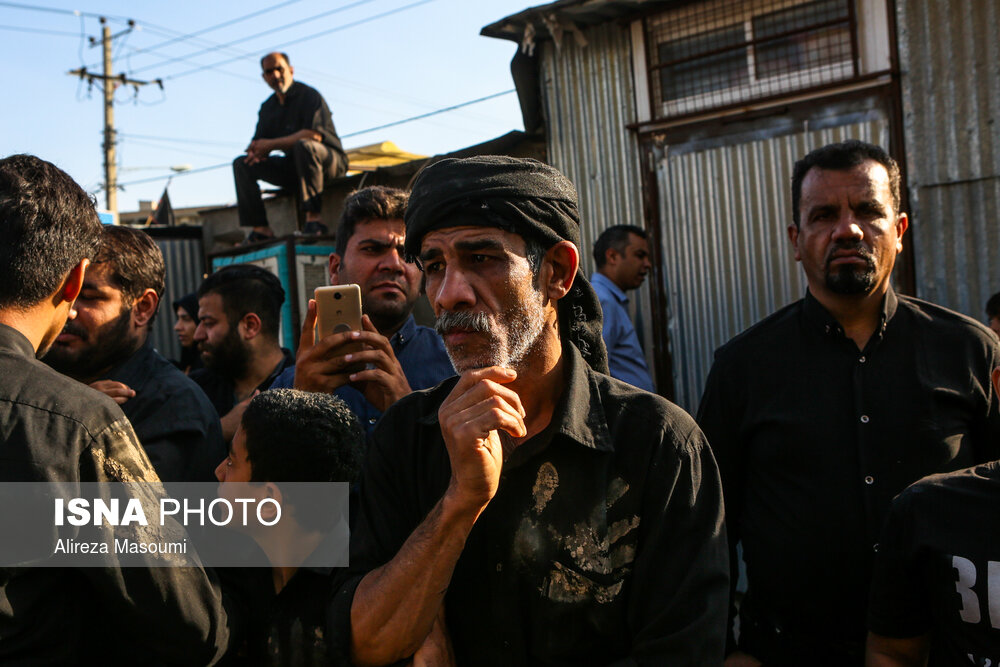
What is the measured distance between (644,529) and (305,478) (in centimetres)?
101

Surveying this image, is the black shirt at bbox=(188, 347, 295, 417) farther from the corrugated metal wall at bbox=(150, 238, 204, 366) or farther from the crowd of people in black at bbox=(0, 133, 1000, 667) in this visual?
the corrugated metal wall at bbox=(150, 238, 204, 366)

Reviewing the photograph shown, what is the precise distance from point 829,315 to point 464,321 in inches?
59.9

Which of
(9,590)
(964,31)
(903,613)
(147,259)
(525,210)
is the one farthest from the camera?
(964,31)

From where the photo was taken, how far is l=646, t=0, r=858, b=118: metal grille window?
589 cm

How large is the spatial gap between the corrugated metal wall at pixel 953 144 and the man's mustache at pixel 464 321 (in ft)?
15.6

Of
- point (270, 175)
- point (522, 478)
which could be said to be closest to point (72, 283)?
point (522, 478)

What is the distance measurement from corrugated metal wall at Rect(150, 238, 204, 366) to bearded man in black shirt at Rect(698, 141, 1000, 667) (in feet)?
26.1

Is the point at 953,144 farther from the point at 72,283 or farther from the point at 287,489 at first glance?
the point at 72,283

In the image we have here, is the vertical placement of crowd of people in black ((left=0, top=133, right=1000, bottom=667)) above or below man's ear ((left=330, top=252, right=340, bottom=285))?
below

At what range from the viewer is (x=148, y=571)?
5.98 feet

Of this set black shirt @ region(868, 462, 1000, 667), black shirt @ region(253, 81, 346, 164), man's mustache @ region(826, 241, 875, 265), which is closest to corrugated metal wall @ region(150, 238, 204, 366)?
black shirt @ region(253, 81, 346, 164)

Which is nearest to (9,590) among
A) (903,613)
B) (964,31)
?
(903,613)

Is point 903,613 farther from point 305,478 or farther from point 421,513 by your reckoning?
point 305,478

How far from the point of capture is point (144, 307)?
10.4 ft
